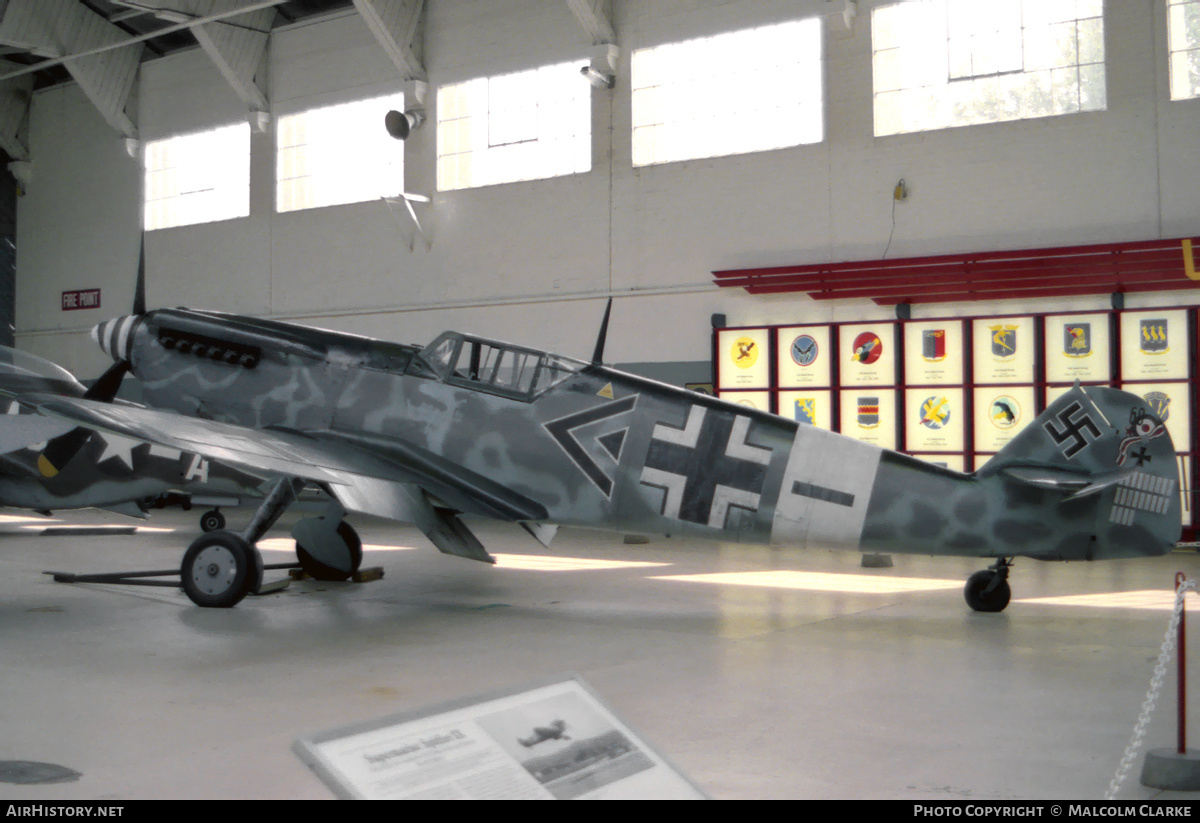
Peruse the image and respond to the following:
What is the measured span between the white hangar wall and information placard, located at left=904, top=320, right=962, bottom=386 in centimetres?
33

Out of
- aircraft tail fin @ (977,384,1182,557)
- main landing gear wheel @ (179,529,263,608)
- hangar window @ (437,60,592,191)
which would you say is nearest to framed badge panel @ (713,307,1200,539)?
hangar window @ (437,60,592,191)

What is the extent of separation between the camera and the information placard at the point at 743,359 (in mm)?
14758

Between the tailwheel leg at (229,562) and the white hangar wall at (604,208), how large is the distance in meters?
9.06

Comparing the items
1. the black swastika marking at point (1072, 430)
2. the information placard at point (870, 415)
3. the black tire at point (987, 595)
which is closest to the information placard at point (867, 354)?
the information placard at point (870, 415)

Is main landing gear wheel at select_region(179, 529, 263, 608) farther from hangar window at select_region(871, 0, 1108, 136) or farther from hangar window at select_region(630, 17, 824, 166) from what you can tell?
hangar window at select_region(871, 0, 1108, 136)

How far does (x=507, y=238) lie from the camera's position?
662 inches

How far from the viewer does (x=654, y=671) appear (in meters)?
5.39

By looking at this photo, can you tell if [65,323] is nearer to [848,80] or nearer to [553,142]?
[553,142]

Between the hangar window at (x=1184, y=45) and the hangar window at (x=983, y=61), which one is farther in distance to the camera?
the hangar window at (x=983, y=61)

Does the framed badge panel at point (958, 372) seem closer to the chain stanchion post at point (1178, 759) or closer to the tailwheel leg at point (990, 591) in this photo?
the tailwheel leg at point (990, 591)

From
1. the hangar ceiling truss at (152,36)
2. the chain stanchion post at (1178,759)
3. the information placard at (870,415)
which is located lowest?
the chain stanchion post at (1178,759)

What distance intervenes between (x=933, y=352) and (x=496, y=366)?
8.02 m
